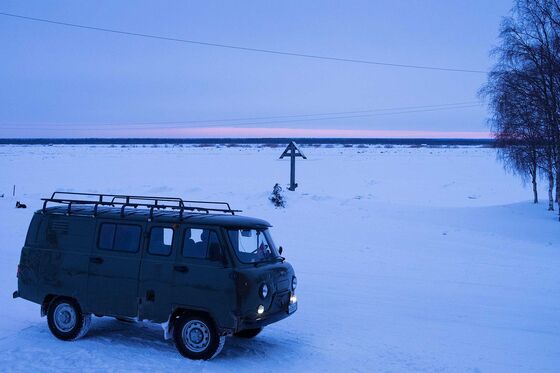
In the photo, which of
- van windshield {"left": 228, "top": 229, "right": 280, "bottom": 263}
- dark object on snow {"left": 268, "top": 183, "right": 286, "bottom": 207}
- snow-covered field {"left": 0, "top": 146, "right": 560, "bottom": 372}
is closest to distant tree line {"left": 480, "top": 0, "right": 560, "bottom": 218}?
snow-covered field {"left": 0, "top": 146, "right": 560, "bottom": 372}

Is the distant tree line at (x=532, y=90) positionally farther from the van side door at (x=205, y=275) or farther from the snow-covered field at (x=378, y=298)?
the van side door at (x=205, y=275)

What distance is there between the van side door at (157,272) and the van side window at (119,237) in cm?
23

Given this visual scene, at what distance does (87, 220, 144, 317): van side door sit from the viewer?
8.55m

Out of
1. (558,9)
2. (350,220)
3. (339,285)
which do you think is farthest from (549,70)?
(339,285)

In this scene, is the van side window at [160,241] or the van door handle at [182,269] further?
the van side window at [160,241]

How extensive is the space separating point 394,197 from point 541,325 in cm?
2348

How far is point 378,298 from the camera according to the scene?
1242 cm

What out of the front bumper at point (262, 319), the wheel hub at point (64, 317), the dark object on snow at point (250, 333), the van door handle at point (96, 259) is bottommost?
the dark object on snow at point (250, 333)

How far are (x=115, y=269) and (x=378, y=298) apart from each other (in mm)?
6254

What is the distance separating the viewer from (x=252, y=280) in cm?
795

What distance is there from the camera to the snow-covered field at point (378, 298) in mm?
8289

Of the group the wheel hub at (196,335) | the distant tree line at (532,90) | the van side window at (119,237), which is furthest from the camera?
the distant tree line at (532,90)

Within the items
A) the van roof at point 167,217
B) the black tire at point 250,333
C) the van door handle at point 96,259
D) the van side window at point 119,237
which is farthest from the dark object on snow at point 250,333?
the van door handle at point 96,259

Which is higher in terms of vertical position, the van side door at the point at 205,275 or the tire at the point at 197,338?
the van side door at the point at 205,275
